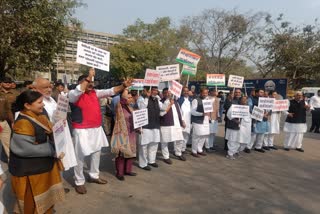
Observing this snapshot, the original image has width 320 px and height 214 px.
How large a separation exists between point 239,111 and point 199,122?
3.23 feet

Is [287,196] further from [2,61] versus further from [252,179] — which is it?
[2,61]

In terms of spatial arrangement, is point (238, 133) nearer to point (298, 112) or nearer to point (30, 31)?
point (298, 112)

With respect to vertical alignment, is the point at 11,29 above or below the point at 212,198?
above

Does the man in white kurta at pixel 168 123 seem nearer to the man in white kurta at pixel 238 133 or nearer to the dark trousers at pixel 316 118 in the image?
the man in white kurta at pixel 238 133

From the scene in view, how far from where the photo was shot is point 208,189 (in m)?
5.14

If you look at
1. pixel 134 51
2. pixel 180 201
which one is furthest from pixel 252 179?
pixel 134 51

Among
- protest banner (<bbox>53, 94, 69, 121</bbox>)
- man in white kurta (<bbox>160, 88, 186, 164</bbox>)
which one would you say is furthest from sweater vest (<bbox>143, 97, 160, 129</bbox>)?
protest banner (<bbox>53, 94, 69, 121</bbox>)

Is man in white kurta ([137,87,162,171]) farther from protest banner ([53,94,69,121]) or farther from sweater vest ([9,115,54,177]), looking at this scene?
sweater vest ([9,115,54,177])

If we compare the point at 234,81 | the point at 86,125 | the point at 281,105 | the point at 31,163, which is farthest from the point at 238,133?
the point at 31,163

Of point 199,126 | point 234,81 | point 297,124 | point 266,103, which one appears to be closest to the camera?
point 199,126

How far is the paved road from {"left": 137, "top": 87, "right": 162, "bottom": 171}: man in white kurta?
0.95ft

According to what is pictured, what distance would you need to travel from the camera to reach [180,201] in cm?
458

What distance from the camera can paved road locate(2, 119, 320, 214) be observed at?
4355 millimetres

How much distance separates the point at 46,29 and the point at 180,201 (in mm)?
10839
